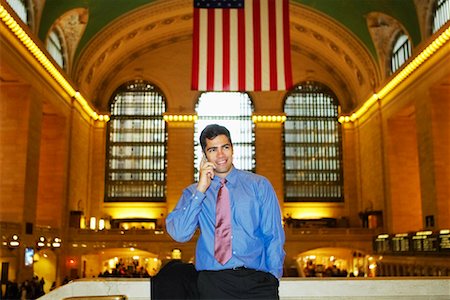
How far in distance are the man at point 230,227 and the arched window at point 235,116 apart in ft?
94.8

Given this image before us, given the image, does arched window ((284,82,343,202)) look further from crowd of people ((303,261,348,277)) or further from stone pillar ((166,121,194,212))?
stone pillar ((166,121,194,212))

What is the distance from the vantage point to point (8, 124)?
20.4 metres

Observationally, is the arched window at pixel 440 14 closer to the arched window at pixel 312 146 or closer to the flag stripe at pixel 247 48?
the flag stripe at pixel 247 48

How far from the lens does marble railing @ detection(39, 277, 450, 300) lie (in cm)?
414

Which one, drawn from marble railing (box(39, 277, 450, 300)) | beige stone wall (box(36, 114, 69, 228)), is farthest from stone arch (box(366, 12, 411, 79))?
marble railing (box(39, 277, 450, 300))

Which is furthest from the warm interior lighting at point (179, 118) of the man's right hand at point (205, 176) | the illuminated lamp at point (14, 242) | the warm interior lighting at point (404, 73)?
the man's right hand at point (205, 176)

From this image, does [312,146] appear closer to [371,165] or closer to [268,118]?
[268,118]

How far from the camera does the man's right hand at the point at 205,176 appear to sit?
2.36 metres

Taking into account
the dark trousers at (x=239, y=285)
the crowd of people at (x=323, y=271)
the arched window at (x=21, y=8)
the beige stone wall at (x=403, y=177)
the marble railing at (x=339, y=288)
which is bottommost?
the crowd of people at (x=323, y=271)

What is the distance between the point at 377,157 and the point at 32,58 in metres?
16.7

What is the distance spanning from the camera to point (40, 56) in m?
20.3

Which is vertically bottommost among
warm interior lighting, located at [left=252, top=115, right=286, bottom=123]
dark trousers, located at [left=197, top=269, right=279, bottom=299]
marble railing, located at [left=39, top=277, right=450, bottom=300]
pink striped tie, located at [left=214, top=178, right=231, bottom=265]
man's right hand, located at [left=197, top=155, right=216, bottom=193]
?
marble railing, located at [left=39, top=277, right=450, bottom=300]

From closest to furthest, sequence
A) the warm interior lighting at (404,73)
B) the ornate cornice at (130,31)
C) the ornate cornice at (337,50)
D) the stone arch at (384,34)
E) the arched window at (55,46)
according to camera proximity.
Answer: the warm interior lighting at (404,73) < the arched window at (55,46) < the stone arch at (384,34) < the ornate cornice at (130,31) < the ornate cornice at (337,50)

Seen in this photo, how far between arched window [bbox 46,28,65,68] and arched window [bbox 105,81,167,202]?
6968 millimetres
